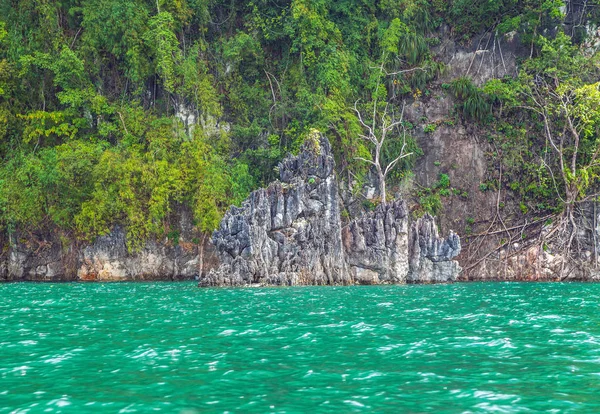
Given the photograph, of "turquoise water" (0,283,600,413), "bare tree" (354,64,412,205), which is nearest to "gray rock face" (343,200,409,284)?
"bare tree" (354,64,412,205)

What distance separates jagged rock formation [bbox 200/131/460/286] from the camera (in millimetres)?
35844

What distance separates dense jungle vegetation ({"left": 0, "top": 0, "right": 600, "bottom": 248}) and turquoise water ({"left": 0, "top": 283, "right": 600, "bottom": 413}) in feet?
61.1

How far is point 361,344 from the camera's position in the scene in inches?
616

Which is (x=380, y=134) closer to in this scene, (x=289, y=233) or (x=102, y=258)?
(x=289, y=233)

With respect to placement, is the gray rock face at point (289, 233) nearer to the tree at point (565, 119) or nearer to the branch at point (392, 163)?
the branch at point (392, 163)

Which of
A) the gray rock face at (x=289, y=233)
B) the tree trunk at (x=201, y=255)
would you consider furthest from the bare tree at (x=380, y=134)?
the tree trunk at (x=201, y=255)

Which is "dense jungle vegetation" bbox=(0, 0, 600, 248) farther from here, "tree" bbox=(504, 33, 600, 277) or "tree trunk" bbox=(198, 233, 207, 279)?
"tree trunk" bbox=(198, 233, 207, 279)

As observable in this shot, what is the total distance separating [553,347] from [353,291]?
55.7ft

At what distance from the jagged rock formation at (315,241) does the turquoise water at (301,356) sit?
33.5 ft

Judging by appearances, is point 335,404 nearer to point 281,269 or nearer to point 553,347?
point 553,347

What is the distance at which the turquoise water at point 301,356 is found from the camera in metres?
10.6

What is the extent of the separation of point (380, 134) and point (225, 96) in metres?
12.2

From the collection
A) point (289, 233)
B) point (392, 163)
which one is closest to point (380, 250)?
point (289, 233)

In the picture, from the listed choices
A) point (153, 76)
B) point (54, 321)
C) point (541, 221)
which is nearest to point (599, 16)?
point (541, 221)
